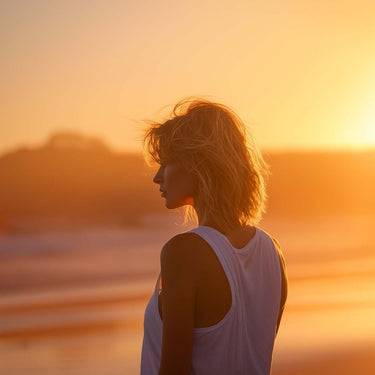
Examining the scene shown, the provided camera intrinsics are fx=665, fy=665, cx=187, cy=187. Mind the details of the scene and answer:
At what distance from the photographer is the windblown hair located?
6.10 ft

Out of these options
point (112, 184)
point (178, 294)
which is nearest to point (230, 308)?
point (178, 294)

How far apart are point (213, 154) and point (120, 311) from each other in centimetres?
646

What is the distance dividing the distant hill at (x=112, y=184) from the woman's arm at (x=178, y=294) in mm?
27645

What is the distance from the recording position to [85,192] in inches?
1592

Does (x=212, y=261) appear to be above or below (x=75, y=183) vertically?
below

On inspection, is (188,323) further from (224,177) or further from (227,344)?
(224,177)

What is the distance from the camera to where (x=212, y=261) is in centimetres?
175

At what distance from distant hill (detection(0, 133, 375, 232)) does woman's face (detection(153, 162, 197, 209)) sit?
27501mm

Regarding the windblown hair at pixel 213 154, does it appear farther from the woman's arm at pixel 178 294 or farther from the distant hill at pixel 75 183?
the distant hill at pixel 75 183

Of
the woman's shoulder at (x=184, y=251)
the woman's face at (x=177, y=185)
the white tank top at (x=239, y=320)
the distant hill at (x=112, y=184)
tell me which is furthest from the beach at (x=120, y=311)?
the distant hill at (x=112, y=184)

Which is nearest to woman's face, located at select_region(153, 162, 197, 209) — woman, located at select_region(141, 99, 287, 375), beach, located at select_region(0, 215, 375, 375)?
woman, located at select_region(141, 99, 287, 375)

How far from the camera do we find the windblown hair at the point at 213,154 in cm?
186

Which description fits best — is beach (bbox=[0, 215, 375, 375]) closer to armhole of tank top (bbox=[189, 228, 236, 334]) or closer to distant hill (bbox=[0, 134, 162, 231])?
armhole of tank top (bbox=[189, 228, 236, 334])

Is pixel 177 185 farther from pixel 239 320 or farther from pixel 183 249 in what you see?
pixel 239 320
